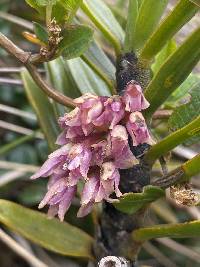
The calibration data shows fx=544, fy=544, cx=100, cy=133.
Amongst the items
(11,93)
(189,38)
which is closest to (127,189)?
(189,38)

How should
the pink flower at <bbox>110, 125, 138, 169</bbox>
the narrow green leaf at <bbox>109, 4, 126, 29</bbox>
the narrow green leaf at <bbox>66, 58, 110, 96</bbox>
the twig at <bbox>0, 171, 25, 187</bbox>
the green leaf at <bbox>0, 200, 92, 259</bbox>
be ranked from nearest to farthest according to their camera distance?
the pink flower at <bbox>110, 125, 138, 169</bbox>, the green leaf at <bbox>0, 200, 92, 259</bbox>, the narrow green leaf at <bbox>66, 58, 110, 96</bbox>, the twig at <bbox>0, 171, 25, 187</bbox>, the narrow green leaf at <bbox>109, 4, 126, 29</bbox>

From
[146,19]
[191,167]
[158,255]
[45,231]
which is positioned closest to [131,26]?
[146,19]

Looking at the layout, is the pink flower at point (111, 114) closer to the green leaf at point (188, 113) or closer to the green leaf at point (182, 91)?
the green leaf at point (188, 113)

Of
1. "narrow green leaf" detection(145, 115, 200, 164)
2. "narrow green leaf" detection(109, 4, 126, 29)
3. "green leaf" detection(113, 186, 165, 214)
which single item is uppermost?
"narrow green leaf" detection(109, 4, 126, 29)

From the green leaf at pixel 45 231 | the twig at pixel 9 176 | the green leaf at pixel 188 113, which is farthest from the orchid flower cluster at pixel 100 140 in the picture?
the twig at pixel 9 176

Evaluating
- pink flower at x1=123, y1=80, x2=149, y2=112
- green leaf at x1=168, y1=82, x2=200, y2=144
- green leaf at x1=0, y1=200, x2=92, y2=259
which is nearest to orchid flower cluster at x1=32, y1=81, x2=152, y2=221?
pink flower at x1=123, y1=80, x2=149, y2=112

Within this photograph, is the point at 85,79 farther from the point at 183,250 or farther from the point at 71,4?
the point at 183,250

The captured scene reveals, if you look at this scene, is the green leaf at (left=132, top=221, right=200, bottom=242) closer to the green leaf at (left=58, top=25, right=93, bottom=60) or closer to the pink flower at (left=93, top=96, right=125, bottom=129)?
the pink flower at (left=93, top=96, right=125, bottom=129)

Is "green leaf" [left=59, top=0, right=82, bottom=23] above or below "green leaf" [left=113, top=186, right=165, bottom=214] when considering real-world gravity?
above
